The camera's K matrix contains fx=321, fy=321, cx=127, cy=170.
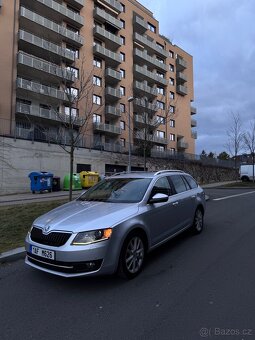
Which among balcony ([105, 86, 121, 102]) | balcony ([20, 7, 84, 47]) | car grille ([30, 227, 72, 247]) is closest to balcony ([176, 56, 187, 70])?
balcony ([105, 86, 121, 102])

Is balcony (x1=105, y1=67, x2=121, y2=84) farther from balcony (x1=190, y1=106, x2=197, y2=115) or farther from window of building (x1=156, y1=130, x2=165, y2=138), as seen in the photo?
balcony (x1=190, y1=106, x2=197, y2=115)

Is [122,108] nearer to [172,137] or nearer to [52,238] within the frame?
[172,137]

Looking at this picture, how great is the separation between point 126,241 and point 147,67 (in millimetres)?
50516

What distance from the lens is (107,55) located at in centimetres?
4116

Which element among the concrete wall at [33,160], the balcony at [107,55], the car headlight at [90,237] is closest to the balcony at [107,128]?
the concrete wall at [33,160]

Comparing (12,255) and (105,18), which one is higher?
(105,18)

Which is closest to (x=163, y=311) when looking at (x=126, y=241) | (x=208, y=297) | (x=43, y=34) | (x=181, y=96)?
(x=208, y=297)

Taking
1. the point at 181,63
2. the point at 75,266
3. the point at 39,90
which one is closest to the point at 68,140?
the point at 39,90

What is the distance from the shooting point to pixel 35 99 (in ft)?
109

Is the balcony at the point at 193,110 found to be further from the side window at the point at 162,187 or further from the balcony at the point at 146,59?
the side window at the point at 162,187

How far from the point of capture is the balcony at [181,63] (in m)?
58.3

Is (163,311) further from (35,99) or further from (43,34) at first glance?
(43,34)

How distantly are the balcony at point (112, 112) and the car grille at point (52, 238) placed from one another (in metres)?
36.7

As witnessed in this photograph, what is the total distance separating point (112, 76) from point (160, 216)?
37962mm
